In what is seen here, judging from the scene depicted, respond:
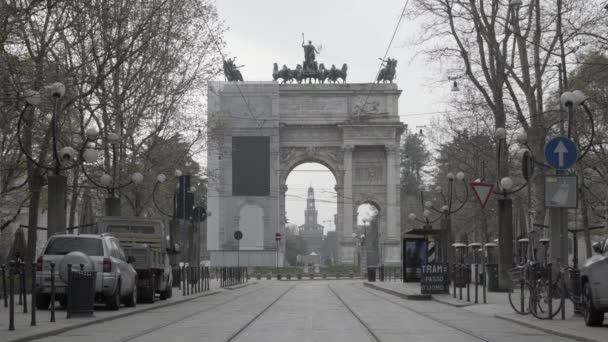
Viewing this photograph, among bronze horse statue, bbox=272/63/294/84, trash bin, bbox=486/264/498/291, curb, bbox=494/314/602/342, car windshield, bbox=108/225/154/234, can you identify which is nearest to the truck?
car windshield, bbox=108/225/154/234

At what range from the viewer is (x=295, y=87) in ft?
310

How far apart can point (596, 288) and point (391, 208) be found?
78194 mm

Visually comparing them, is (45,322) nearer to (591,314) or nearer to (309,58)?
(591,314)

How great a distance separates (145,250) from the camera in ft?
96.7

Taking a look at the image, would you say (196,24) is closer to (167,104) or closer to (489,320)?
(167,104)

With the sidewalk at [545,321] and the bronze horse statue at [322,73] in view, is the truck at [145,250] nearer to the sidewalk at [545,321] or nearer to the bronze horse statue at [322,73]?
the sidewalk at [545,321]

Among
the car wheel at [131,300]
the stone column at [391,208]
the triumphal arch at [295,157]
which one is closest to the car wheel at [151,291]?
the car wheel at [131,300]

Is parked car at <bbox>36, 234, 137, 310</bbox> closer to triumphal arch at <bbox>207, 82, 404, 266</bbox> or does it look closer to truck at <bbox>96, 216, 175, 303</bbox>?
truck at <bbox>96, 216, 175, 303</bbox>

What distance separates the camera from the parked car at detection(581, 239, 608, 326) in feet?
58.3

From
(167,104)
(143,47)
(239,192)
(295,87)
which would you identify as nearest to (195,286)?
(167,104)

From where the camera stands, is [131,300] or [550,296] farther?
[131,300]

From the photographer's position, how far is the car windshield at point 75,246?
24.1 meters

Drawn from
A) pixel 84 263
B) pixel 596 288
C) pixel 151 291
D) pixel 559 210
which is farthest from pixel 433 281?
pixel 596 288

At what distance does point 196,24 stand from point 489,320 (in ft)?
81.5
